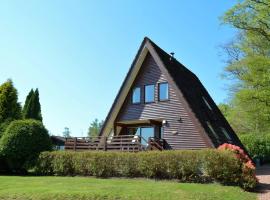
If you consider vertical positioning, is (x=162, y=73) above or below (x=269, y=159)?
above

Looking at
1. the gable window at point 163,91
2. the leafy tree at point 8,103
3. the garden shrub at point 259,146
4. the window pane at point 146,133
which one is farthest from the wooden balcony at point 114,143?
the garden shrub at point 259,146

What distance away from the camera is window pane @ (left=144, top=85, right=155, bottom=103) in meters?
22.7

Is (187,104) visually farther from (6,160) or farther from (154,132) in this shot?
(6,160)

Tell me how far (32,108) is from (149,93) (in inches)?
609

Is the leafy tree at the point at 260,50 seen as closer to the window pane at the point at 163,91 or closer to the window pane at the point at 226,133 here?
the window pane at the point at 226,133

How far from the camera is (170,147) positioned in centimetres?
2105

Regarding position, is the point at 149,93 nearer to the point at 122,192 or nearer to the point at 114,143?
the point at 114,143

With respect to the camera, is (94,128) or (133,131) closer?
(133,131)

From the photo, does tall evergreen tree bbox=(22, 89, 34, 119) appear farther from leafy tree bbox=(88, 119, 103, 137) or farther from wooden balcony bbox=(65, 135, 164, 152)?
leafy tree bbox=(88, 119, 103, 137)

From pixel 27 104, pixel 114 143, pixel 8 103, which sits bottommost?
pixel 114 143

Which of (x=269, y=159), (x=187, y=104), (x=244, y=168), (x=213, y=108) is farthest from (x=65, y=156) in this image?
(x=269, y=159)

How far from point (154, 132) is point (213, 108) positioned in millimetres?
5397

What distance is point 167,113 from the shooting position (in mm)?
21547

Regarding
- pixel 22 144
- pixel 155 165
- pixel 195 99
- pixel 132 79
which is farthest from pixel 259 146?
pixel 22 144
